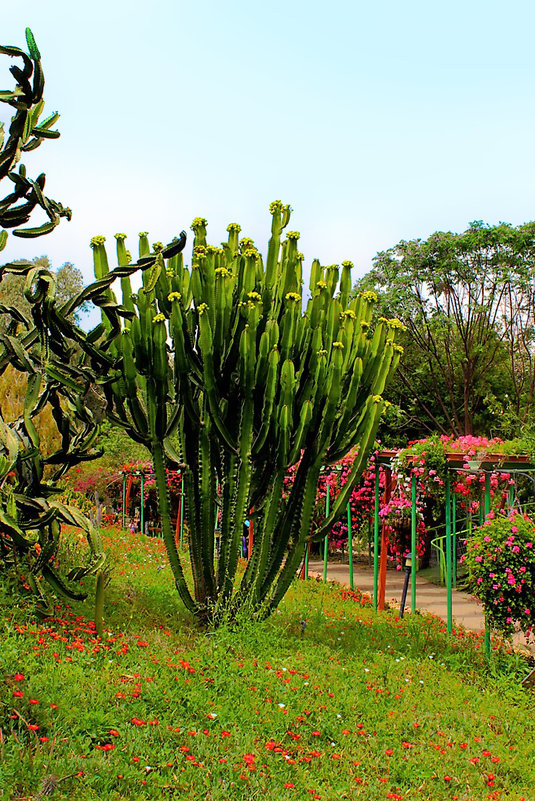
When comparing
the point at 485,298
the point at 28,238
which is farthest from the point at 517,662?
the point at 485,298

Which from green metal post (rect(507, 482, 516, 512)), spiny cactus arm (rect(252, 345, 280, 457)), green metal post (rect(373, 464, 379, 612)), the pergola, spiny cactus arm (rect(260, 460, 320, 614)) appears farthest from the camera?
green metal post (rect(373, 464, 379, 612))

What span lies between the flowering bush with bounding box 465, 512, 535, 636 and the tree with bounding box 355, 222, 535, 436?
1001cm

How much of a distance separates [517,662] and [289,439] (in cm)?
257

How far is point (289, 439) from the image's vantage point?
20.7 ft

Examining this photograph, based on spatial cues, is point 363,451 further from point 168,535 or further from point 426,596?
point 426,596

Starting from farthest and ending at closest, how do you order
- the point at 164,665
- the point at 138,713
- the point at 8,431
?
the point at 8,431 < the point at 164,665 < the point at 138,713

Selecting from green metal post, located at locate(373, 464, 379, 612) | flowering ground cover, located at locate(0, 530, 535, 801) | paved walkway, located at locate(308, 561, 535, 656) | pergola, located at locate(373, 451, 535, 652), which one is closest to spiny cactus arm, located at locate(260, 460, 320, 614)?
flowering ground cover, located at locate(0, 530, 535, 801)

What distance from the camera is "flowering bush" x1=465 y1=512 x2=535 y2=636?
6172 mm

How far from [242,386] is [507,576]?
2659mm

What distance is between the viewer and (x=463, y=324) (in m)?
17.4

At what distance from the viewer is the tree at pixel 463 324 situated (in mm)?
16625

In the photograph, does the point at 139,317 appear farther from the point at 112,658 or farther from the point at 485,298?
the point at 485,298

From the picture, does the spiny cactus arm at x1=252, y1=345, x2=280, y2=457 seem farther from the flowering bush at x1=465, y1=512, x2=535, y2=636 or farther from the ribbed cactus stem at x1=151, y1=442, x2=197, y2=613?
the flowering bush at x1=465, y1=512, x2=535, y2=636

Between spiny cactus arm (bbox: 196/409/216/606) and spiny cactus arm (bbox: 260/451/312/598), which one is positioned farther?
spiny cactus arm (bbox: 260/451/312/598)
